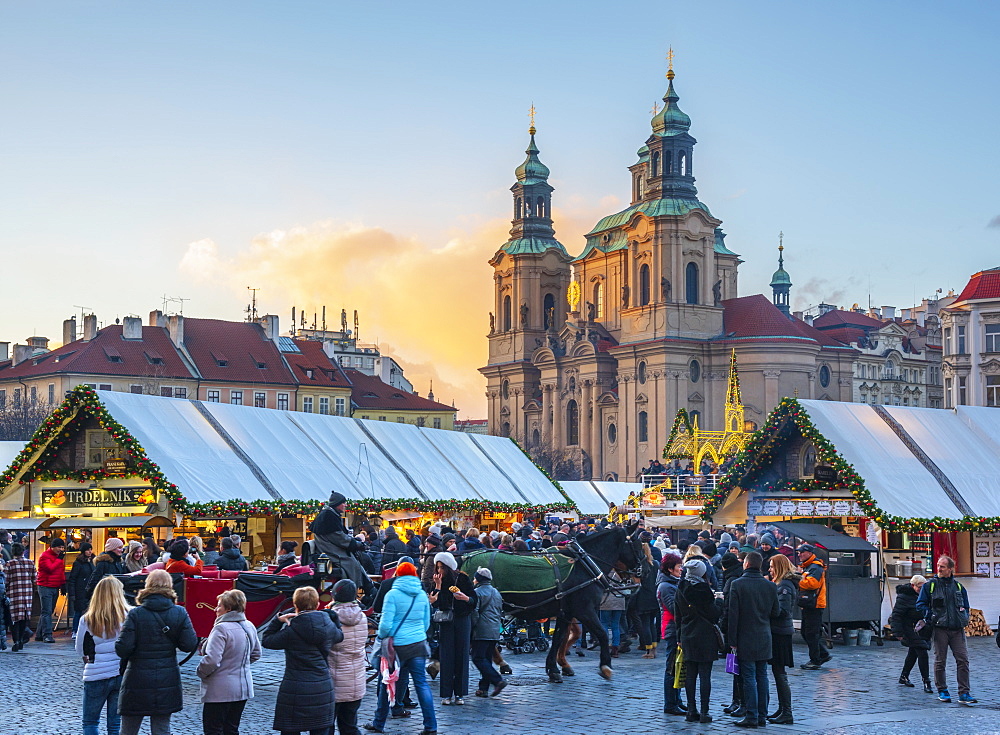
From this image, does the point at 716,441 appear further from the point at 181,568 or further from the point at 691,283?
the point at 691,283

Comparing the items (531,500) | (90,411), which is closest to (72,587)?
(90,411)

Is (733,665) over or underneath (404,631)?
underneath

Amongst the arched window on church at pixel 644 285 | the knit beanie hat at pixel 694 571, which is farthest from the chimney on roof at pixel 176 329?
the knit beanie hat at pixel 694 571

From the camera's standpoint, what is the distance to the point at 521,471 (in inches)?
1335

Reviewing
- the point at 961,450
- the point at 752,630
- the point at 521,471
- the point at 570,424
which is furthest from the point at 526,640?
the point at 570,424

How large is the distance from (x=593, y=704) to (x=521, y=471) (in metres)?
19.9

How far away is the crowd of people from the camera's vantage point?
33.0 feet

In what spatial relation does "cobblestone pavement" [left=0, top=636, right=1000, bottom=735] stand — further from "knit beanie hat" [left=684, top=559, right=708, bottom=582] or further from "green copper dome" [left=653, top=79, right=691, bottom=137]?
"green copper dome" [left=653, top=79, right=691, bottom=137]

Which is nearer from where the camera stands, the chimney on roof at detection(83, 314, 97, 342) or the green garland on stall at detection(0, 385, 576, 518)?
the green garland on stall at detection(0, 385, 576, 518)

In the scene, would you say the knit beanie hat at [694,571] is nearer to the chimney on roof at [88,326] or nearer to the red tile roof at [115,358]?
the red tile roof at [115,358]

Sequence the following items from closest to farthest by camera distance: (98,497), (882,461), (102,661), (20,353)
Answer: (102,661), (882,461), (98,497), (20,353)

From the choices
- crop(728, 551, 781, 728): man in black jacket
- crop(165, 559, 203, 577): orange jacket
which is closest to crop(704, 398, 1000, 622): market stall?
crop(728, 551, 781, 728): man in black jacket

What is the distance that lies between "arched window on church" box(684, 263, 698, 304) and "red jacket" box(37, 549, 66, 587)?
288ft

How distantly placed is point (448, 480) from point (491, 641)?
49.9 feet
